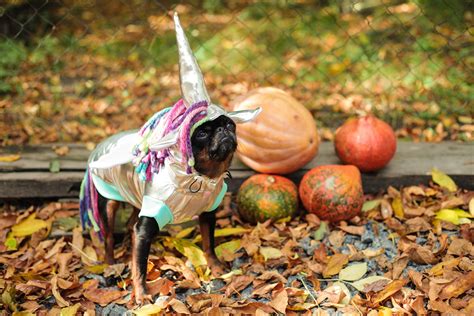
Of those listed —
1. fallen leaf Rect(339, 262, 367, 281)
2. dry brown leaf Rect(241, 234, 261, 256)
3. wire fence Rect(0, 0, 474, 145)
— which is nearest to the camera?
fallen leaf Rect(339, 262, 367, 281)

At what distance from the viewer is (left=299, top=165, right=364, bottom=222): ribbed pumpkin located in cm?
317

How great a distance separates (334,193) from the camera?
3.18m

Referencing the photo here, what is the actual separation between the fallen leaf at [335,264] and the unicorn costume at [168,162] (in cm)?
56

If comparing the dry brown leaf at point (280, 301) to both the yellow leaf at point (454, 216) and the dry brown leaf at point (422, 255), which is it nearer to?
the dry brown leaf at point (422, 255)

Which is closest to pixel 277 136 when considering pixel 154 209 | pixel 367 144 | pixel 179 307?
pixel 367 144

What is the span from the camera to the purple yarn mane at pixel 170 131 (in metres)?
2.30

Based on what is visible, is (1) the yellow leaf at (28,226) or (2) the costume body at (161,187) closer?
(2) the costume body at (161,187)

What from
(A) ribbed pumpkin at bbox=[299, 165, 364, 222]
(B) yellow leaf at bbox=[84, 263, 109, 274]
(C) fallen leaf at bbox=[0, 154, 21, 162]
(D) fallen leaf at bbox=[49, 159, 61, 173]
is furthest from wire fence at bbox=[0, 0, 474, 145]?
(B) yellow leaf at bbox=[84, 263, 109, 274]

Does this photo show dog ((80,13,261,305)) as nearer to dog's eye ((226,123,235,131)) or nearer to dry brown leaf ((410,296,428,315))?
dog's eye ((226,123,235,131))

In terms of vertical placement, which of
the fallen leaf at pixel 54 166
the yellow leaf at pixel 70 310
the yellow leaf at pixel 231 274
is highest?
the fallen leaf at pixel 54 166

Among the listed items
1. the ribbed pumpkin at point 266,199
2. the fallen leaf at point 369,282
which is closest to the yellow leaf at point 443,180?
the ribbed pumpkin at point 266,199

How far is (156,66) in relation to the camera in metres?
5.65

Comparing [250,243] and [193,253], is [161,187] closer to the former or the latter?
[193,253]

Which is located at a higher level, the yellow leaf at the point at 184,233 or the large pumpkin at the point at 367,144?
the large pumpkin at the point at 367,144
